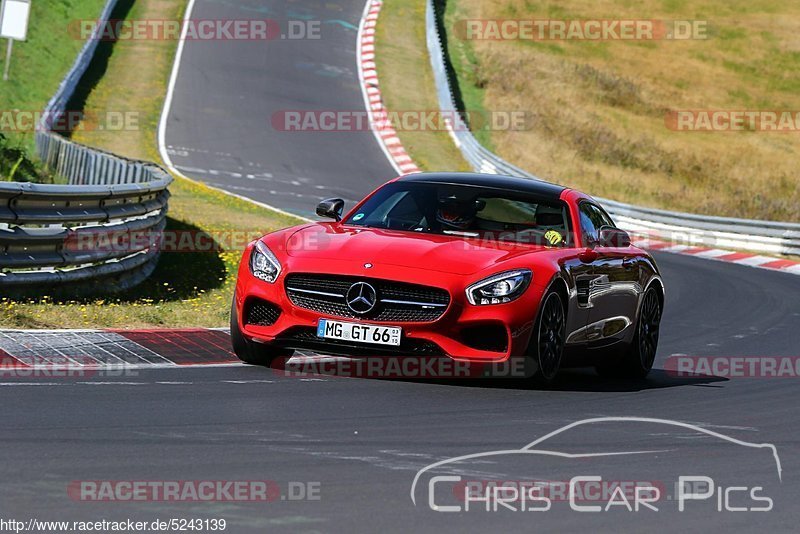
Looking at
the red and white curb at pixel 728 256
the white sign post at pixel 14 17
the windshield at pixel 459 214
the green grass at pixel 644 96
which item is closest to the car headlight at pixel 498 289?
the windshield at pixel 459 214

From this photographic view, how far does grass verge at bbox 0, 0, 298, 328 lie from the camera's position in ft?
37.1

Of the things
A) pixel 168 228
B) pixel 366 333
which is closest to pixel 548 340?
pixel 366 333

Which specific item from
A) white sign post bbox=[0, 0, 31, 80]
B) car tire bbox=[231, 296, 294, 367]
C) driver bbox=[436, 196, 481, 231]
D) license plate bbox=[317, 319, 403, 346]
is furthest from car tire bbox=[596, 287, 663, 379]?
white sign post bbox=[0, 0, 31, 80]

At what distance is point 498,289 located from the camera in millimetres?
8789

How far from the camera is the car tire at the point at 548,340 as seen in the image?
8.89 meters

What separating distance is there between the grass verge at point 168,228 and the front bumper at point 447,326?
2.43 m

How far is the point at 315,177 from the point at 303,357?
21321mm

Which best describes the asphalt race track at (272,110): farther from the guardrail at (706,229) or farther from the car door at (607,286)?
the car door at (607,286)

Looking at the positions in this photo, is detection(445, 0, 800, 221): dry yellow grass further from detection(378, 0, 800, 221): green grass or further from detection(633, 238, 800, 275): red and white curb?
detection(633, 238, 800, 275): red and white curb

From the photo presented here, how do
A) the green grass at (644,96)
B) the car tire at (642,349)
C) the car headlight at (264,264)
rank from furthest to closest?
the green grass at (644,96) < the car tire at (642,349) < the car headlight at (264,264)

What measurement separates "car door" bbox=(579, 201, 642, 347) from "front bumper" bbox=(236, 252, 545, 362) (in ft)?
4.09

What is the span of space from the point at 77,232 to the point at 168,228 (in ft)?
18.9

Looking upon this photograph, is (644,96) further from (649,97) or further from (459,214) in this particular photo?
(459,214)

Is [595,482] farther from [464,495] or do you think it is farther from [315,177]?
[315,177]
